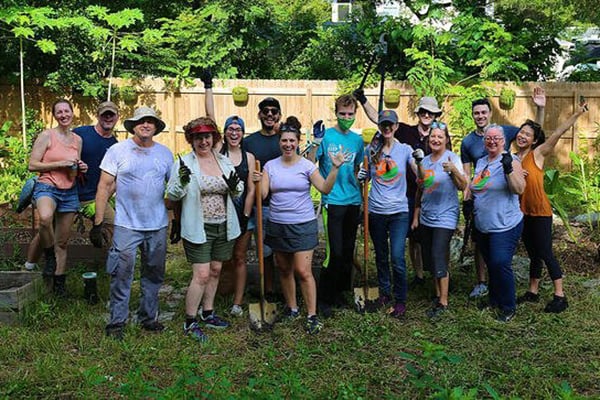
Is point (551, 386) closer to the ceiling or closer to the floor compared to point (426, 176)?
closer to the floor

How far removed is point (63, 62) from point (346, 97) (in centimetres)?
783

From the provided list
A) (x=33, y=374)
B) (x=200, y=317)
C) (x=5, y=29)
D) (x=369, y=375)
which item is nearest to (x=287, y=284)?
(x=200, y=317)

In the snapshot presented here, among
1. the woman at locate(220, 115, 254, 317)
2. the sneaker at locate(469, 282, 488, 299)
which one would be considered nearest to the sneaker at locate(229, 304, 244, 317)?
the woman at locate(220, 115, 254, 317)

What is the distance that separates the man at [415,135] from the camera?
17.7 ft

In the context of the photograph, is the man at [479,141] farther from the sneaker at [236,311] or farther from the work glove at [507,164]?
the sneaker at [236,311]

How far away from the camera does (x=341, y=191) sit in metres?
5.15

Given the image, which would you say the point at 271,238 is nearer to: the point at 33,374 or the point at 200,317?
the point at 200,317

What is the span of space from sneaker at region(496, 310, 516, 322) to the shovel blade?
3.31 feet

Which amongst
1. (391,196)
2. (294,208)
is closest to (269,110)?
(294,208)

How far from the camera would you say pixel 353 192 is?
17.0ft

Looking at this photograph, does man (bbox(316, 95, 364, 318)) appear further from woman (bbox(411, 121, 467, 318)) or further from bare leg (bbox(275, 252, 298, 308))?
woman (bbox(411, 121, 467, 318))

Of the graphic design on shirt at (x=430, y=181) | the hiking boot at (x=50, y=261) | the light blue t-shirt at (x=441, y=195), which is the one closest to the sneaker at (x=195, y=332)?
the hiking boot at (x=50, y=261)

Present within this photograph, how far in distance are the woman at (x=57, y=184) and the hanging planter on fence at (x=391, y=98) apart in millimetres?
7332

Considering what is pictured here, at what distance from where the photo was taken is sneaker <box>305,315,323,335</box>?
15.9ft
